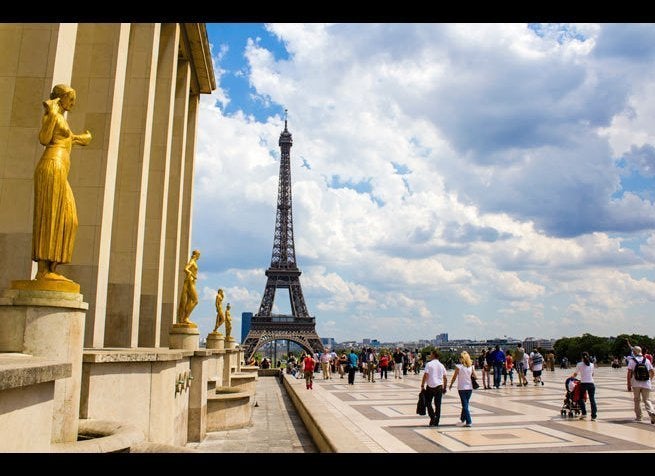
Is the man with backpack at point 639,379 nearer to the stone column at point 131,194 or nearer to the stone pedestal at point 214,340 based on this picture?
the stone column at point 131,194

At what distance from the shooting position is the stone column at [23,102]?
1085 centimetres

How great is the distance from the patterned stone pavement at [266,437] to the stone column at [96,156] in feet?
12.7

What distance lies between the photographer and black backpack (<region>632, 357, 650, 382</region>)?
39.7 ft

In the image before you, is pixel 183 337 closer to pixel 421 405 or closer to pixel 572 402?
pixel 421 405

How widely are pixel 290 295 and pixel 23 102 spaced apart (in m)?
84.9

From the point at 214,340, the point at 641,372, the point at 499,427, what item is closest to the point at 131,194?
the point at 214,340

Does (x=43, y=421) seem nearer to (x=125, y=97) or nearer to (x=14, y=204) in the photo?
(x=14, y=204)

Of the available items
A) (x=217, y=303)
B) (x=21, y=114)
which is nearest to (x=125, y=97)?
(x=21, y=114)

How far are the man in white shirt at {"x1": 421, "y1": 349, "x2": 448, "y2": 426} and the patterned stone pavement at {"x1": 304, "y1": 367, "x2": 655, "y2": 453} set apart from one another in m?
0.32

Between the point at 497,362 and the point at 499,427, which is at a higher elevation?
the point at 497,362

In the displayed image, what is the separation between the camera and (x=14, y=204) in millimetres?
10844

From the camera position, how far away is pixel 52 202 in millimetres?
6367

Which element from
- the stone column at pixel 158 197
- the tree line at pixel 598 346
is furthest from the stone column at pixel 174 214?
the tree line at pixel 598 346

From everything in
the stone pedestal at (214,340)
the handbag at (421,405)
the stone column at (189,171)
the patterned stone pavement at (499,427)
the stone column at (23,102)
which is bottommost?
the patterned stone pavement at (499,427)
